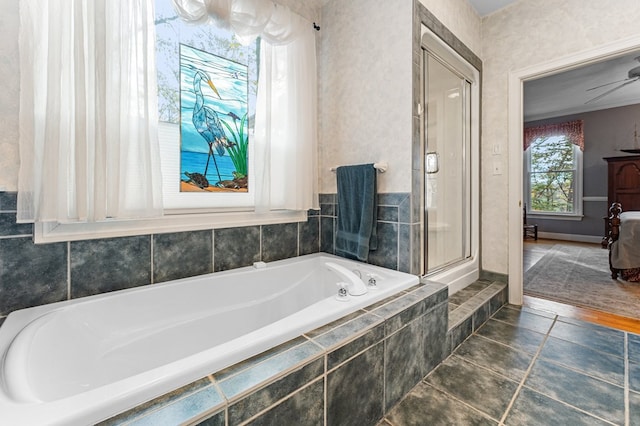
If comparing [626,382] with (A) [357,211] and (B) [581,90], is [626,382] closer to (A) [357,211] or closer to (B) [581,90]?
(A) [357,211]

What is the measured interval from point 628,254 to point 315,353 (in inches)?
156

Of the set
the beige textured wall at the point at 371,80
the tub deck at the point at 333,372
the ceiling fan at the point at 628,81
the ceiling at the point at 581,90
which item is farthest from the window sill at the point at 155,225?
the ceiling fan at the point at 628,81

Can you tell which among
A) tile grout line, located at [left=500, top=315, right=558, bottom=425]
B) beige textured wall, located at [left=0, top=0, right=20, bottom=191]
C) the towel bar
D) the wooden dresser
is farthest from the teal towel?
the wooden dresser

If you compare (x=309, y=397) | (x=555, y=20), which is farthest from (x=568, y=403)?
(x=555, y=20)

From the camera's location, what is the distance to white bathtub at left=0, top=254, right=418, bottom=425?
67cm

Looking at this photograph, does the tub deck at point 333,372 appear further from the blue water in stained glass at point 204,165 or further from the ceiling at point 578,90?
the ceiling at point 578,90

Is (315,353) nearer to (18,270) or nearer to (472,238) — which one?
(18,270)

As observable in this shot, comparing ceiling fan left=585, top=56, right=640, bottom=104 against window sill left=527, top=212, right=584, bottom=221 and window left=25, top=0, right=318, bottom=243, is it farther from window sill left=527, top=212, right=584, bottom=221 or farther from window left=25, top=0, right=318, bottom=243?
window left=25, top=0, right=318, bottom=243

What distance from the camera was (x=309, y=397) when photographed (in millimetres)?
864

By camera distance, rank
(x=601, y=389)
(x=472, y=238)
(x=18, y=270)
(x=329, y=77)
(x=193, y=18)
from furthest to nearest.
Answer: (x=472, y=238)
(x=329, y=77)
(x=193, y=18)
(x=601, y=389)
(x=18, y=270)

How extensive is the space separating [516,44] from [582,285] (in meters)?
2.45

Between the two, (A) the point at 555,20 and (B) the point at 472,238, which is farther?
(B) the point at 472,238

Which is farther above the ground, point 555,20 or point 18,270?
point 555,20

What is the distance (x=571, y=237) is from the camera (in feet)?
17.8
